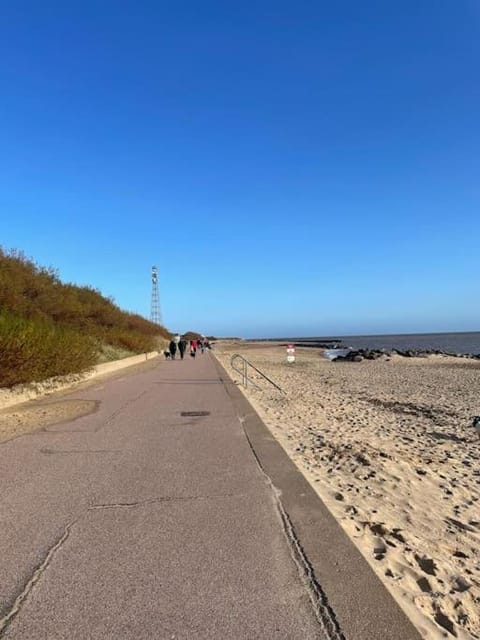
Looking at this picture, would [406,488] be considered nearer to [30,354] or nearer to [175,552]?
[175,552]

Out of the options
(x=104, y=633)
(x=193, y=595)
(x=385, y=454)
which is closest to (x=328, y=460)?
(x=385, y=454)

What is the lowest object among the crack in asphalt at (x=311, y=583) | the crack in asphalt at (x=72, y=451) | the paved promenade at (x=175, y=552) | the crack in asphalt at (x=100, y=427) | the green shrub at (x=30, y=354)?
the crack in asphalt at (x=311, y=583)

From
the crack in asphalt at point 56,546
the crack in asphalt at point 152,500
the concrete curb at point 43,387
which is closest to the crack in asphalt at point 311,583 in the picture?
the crack in asphalt at point 152,500

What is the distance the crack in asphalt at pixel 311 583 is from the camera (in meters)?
3.28

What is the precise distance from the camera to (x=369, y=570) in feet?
13.4

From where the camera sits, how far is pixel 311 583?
3852mm

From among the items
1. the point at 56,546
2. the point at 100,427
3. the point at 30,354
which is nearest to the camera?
the point at 56,546

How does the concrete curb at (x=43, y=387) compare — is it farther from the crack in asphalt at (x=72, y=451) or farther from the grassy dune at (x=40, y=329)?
the crack in asphalt at (x=72, y=451)

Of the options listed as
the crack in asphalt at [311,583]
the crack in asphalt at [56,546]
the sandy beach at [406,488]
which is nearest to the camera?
the crack in asphalt at [311,583]

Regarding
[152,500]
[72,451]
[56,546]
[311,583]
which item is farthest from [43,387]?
[311,583]

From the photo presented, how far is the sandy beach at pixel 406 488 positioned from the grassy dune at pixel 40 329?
6380mm

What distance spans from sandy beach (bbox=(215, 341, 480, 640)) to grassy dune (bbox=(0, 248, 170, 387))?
638 cm

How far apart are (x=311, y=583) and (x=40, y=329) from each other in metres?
15.5

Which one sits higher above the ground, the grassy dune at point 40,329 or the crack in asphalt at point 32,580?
the grassy dune at point 40,329
